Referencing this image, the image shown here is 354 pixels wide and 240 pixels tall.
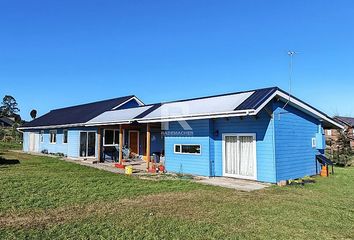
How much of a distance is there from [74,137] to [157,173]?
11.6 meters

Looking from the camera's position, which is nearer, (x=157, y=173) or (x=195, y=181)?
(x=195, y=181)

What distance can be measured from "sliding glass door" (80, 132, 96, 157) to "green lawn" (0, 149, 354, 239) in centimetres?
1161

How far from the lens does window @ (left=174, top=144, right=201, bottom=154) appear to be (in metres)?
13.9

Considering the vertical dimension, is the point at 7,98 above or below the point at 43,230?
above

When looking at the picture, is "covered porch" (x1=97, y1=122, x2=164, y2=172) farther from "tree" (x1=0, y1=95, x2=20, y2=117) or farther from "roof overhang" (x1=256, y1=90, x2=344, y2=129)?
"tree" (x1=0, y1=95, x2=20, y2=117)

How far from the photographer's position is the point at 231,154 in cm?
1305

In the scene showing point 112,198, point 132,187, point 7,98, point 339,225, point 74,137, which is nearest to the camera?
point 339,225

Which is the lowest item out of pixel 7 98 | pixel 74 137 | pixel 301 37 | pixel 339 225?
pixel 339 225

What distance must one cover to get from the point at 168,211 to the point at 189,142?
707 centimetres

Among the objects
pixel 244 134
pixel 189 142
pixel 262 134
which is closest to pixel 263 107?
pixel 262 134

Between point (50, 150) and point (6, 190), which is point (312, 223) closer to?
point (6, 190)

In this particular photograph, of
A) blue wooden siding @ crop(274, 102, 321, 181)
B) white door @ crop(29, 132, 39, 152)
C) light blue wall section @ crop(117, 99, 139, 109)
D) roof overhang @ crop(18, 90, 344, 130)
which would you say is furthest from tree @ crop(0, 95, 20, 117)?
blue wooden siding @ crop(274, 102, 321, 181)

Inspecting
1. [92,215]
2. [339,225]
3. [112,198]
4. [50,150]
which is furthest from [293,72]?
[50,150]

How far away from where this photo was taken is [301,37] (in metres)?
14.5
